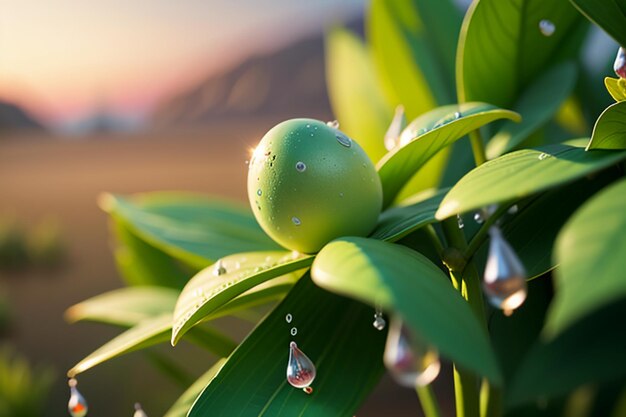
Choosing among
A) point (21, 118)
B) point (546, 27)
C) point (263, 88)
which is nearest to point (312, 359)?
point (546, 27)

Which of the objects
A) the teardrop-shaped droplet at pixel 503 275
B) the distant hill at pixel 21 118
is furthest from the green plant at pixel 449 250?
the distant hill at pixel 21 118

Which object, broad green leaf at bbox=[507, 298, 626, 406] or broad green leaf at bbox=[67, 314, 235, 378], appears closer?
broad green leaf at bbox=[507, 298, 626, 406]

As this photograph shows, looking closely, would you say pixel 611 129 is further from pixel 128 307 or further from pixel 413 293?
pixel 128 307

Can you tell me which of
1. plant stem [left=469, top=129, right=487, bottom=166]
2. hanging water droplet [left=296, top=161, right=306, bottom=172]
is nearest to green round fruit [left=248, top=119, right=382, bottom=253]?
hanging water droplet [left=296, top=161, right=306, bottom=172]

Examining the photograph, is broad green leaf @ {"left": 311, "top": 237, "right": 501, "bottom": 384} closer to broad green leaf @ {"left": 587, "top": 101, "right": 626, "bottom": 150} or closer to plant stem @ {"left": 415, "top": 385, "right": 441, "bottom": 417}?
broad green leaf @ {"left": 587, "top": 101, "right": 626, "bottom": 150}

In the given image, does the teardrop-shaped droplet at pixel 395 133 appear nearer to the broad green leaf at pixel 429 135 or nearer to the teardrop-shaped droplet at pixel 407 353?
the broad green leaf at pixel 429 135
